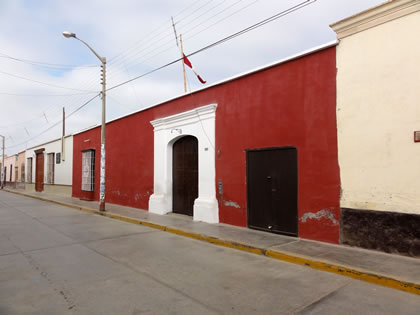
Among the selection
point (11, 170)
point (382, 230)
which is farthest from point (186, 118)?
point (11, 170)

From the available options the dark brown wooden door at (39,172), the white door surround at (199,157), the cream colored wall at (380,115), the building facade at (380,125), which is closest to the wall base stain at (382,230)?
the building facade at (380,125)

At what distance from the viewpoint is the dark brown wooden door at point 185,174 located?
1109 cm

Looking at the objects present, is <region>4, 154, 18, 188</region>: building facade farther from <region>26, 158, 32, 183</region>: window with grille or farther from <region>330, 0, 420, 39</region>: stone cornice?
<region>330, 0, 420, 39</region>: stone cornice

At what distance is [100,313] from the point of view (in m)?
3.59

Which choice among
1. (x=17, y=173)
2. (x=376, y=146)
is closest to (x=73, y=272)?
(x=376, y=146)

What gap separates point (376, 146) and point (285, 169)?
88.6 inches

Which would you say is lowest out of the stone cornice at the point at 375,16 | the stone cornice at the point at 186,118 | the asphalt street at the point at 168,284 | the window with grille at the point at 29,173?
the asphalt street at the point at 168,284

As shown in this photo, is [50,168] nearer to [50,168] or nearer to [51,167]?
[50,168]

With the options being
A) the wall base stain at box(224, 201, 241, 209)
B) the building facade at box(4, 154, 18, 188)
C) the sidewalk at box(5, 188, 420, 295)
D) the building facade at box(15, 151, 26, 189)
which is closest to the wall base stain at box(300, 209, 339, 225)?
the sidewalk at box(5, 188, 420, 295)

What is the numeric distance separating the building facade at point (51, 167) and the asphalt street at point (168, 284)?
16.1 meters

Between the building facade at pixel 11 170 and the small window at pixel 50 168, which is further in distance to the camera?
the building facade at pixel 11 170

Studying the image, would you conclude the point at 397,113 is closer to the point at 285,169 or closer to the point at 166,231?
the point at 285,169

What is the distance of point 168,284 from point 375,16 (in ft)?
20.9

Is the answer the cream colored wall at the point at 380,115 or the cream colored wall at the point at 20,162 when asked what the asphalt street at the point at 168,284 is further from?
the cream colored wall at the point at 20,162
